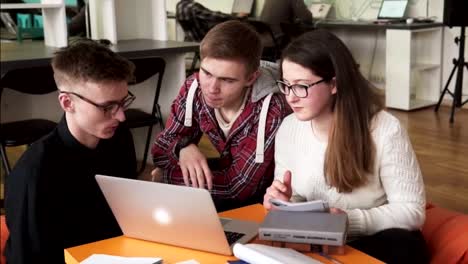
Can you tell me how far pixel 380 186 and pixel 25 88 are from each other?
218 centimetres

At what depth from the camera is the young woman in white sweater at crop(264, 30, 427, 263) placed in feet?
5.91

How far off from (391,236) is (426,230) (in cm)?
51

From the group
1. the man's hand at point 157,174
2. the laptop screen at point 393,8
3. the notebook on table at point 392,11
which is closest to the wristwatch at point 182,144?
the man's hand at point 157,174

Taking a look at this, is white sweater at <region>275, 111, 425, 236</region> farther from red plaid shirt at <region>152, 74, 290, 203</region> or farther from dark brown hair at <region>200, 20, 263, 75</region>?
dark brown hair at <region>200, 20, 263, 75</region>

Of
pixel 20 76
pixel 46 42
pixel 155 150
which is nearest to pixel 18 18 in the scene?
pixel 46 42

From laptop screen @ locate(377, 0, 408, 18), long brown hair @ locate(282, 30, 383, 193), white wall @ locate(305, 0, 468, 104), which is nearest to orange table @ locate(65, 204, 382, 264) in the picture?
long brown hair @ locate(282, 30, 383, 193)

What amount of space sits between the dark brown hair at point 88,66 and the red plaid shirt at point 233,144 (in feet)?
1.48

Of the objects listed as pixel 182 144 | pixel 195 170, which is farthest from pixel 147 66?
pixel 195 170

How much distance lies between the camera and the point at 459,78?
559 cm

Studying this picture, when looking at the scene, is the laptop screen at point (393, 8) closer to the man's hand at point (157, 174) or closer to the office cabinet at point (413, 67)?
the office cabinet at point (413, 67)

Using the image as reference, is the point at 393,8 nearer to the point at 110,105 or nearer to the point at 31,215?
the point at 110,105

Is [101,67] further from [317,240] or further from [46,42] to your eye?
[46,42]

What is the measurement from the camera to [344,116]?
1.85 meters

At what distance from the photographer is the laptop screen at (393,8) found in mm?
6359
